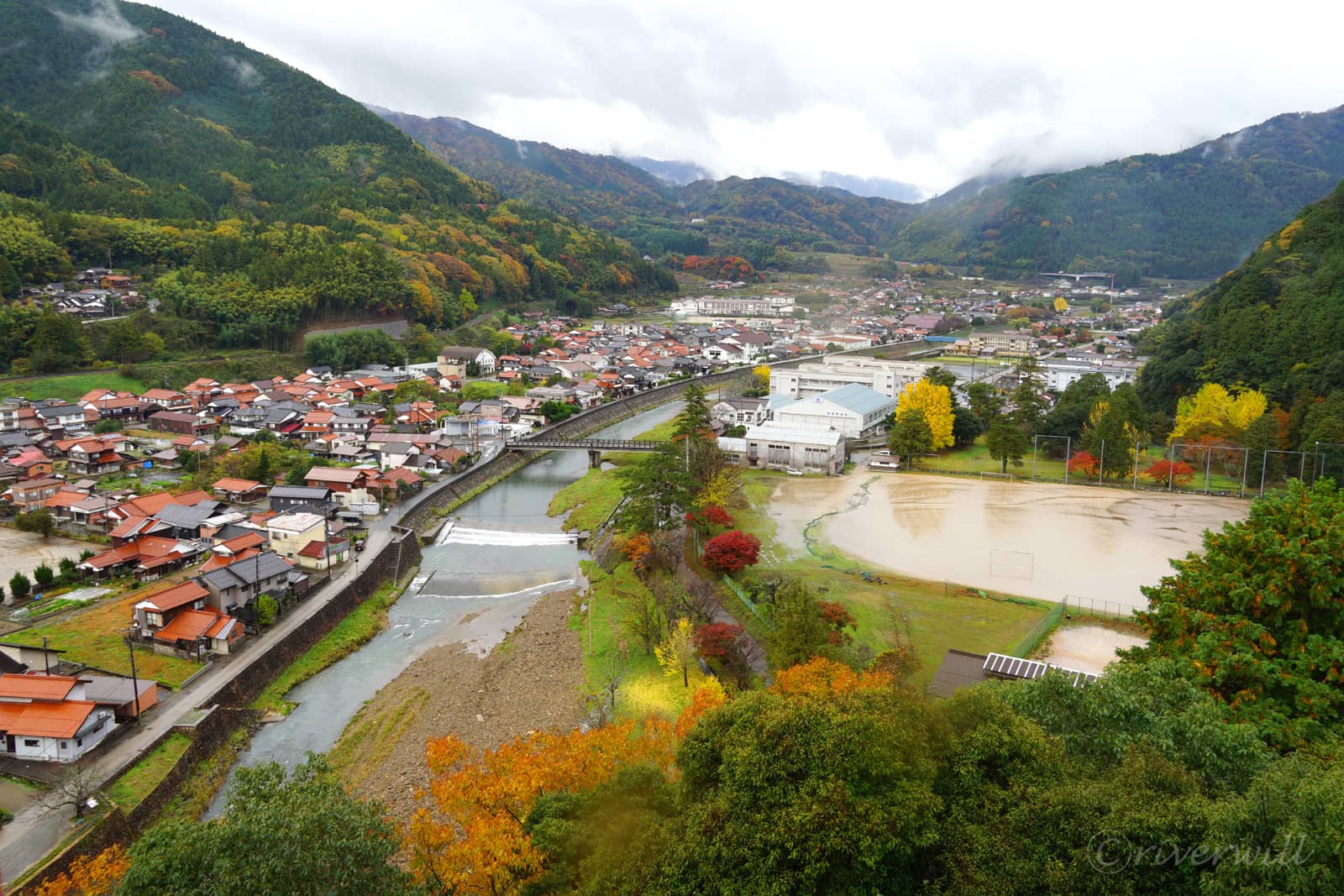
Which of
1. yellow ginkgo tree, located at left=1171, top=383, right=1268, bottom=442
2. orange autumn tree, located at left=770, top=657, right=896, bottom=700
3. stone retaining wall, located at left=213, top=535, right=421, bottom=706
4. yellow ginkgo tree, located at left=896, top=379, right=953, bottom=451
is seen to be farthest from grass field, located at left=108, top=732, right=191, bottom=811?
yellow ginkgo tree, located at left=1171, top=383, right=1268, bottom=442

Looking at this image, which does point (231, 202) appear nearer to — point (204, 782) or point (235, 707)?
point (235, 707)

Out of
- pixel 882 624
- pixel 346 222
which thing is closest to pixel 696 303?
pixel 346 222

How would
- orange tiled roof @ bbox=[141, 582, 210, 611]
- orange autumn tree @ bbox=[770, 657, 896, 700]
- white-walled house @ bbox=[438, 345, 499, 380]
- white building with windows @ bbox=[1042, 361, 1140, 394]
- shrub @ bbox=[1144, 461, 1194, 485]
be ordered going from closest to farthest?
1. orange autumn tree @ bbox=[770, 657, 896, 700]
2. orange tiled roof @ bbox=[141, 582, 210, 611]
3. shrub @ bbox=[1144, 461, 1194, 485]
4. white building with windows @ bbox=[1042, 361, 1140, 394]
5. white-walled house @ bbox=[438, 345, 499, 380]

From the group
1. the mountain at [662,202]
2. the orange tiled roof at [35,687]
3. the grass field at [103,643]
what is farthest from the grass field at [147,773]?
the mountain at [662,202]

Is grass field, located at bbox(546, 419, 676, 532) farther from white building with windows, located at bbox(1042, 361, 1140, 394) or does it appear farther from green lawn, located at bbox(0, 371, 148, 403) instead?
white building with windows, located at bbox(1042, 361, 1140, 394)

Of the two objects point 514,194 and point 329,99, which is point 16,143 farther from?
point 514,194

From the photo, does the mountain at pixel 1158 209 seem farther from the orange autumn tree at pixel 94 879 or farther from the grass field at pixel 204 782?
the orange autumn tree at pixel 94 879

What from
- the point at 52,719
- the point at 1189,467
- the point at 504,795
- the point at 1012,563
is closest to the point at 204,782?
the point at 52,719
